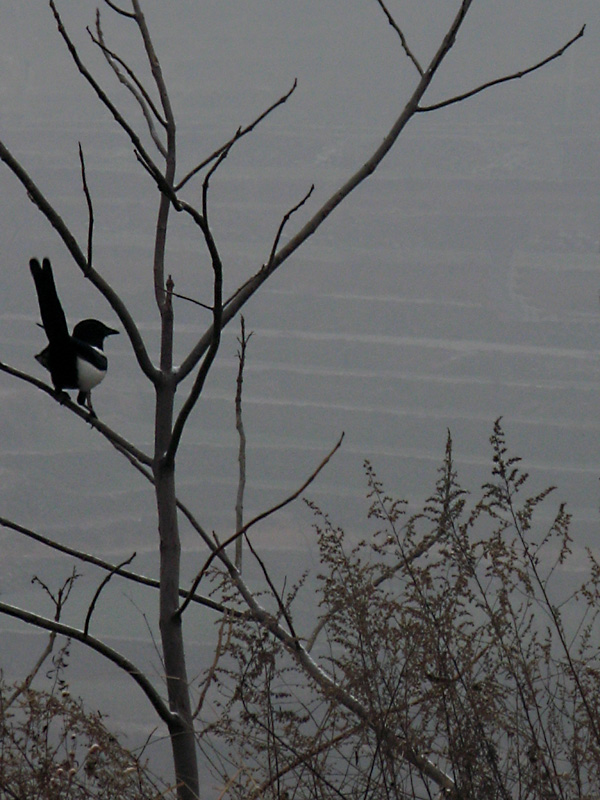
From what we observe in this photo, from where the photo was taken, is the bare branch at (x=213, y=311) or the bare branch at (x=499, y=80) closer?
the bare branch at (x=213, y=311)

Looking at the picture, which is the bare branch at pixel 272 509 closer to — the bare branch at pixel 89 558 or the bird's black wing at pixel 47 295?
the bare branch at pixel 89 558

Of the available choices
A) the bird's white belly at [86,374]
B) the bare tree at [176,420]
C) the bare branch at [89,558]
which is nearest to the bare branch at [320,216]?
the bare tree at [176,420]

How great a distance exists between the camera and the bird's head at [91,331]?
3.22m

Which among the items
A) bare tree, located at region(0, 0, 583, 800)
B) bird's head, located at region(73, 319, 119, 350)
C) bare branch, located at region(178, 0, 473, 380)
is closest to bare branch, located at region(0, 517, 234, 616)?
bare tree, located at region(0, 0, 583, 800)

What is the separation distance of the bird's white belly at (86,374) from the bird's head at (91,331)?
0.49 m

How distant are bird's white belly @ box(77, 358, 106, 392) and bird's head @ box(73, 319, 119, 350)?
49 centimetres

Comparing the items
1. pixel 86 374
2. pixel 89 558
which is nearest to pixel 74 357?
pixel 86 374

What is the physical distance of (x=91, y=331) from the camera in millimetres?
3240

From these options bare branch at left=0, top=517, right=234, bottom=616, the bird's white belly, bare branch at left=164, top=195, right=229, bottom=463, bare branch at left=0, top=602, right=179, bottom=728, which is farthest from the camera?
the bird's white belly

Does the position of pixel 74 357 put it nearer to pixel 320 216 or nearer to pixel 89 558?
pixel 89 558

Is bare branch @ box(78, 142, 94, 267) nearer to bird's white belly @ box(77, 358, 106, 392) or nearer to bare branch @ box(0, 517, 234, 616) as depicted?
bare branch @ box(0, 517, 234, 616)

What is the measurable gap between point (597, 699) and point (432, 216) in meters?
33.3

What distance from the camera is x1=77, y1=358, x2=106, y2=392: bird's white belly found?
2.68 meters

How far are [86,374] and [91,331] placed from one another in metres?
0.57
